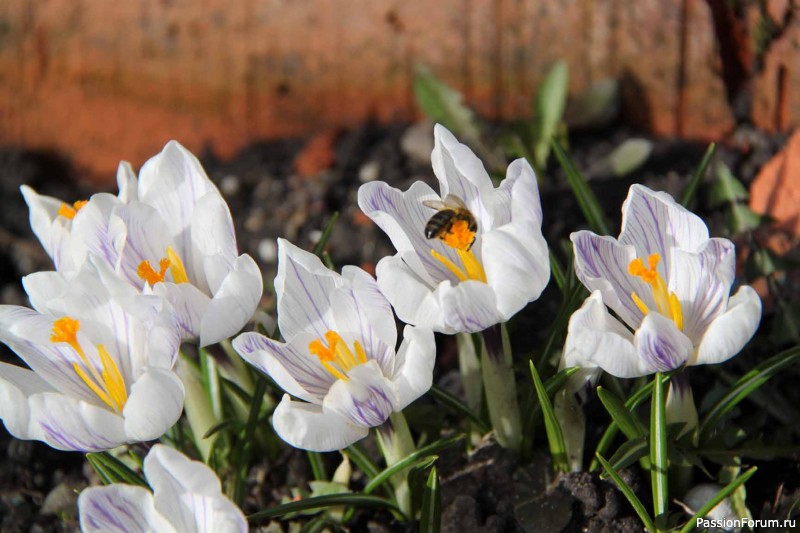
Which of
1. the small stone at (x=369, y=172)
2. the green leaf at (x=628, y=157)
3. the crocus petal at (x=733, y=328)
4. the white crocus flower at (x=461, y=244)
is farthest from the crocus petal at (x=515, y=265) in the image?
the small stone at (x=369, y=172)

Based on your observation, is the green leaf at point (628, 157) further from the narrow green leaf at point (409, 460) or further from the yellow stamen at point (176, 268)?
the yellow stamen at point (176, 268)

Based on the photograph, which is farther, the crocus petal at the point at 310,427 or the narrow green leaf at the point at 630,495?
the narrow green leaf at the point at 630,495

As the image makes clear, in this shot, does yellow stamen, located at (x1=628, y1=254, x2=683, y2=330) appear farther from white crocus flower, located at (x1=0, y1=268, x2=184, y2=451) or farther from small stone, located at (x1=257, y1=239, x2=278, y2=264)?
small stone, located at (x1=257, y1=239, x2=278, y2=264)

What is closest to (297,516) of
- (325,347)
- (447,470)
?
(447,470)

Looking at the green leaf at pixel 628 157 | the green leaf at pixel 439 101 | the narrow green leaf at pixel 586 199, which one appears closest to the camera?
the narrow green leaf at pixel 586 199

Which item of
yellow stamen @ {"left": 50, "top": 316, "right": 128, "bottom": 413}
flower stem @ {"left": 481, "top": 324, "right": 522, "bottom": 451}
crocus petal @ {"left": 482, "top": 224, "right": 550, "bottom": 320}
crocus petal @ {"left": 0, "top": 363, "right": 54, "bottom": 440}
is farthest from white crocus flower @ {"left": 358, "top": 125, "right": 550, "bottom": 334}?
crocus petal @ {"left": 0, "top": 363, "right": 54, "bottom": 440}

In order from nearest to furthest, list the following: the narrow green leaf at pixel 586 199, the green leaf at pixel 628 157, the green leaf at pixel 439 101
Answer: the narrow green leaf at pixel 586 199, the green leaf at pixel 628 157, the green leaf at pixel 439 101

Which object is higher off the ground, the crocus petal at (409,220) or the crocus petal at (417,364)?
the crocus petal at (409,220)

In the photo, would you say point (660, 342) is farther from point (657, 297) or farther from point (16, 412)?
point (16, 412)

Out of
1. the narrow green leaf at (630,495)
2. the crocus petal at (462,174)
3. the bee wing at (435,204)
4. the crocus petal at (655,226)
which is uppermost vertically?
the crocus petal at (462,174)
